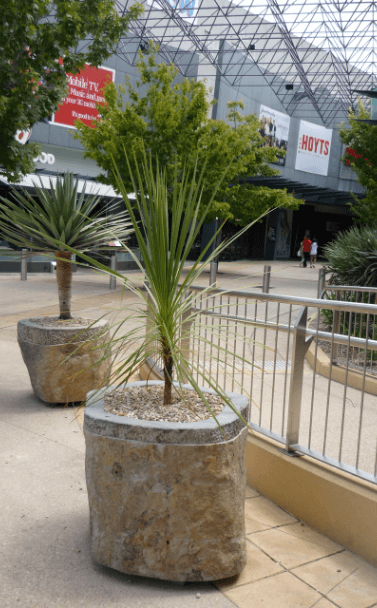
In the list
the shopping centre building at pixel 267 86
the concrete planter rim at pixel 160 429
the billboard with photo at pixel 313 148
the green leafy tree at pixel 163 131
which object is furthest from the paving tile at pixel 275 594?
the billboard with photo at pixel 313 148

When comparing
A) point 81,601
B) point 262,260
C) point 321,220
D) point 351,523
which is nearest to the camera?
point 81,601

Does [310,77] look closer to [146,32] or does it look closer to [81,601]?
[146,32]

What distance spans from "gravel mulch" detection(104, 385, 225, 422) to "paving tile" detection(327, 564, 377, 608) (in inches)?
42.4

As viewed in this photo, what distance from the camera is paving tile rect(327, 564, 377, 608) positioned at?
2.69 metres

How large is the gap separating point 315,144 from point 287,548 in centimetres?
4081

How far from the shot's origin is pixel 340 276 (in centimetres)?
988

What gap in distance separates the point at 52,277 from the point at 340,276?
11408 mm

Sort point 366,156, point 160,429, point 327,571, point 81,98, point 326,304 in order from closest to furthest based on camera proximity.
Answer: point 160,429
point 327,571
point 326,304
point 366,156
point 81,98

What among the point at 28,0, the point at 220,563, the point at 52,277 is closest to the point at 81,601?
the point at 220,563

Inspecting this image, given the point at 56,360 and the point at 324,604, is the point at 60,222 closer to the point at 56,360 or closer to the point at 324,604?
the point at 56,360

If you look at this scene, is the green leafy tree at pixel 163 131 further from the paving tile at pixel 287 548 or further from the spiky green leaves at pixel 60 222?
the paving tile at pixel 287 548

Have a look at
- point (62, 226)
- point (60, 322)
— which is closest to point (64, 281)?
point (60, 322)

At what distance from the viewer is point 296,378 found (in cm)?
372

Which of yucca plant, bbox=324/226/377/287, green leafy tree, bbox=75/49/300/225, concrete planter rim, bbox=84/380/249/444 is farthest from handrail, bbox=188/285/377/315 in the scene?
green leafy tree, bbox=75/49/300/225
